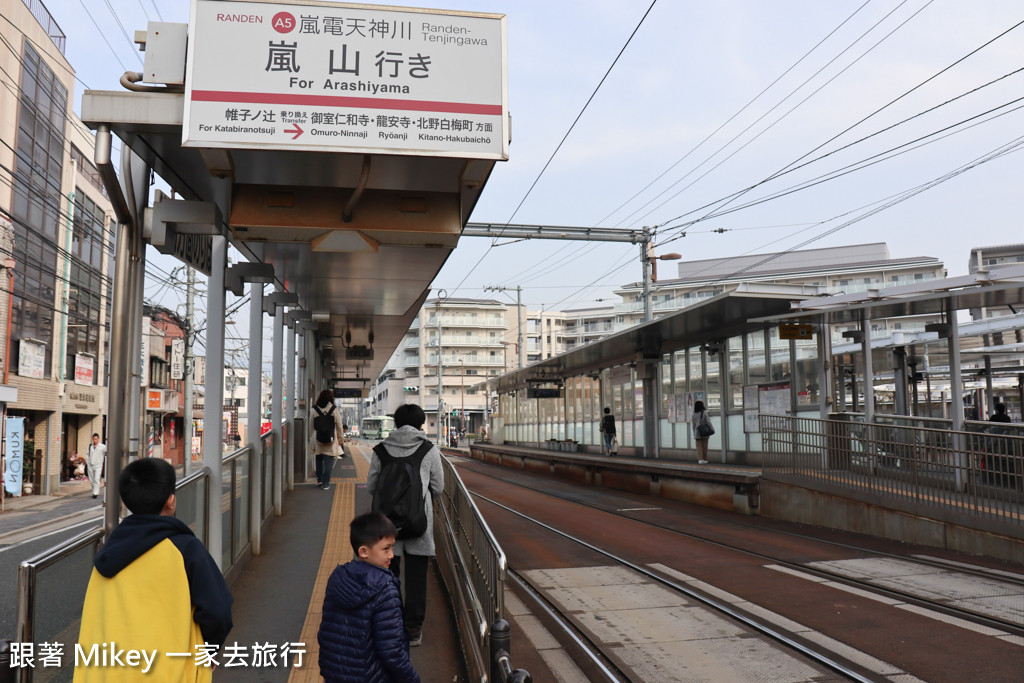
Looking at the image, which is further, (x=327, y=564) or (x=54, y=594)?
(x=327, y=564)

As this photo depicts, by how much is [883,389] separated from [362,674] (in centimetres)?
3792

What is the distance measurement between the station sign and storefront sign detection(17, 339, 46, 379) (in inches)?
873

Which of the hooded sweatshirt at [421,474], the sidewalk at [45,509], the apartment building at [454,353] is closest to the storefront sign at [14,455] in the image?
the sidewalk at [45,509]

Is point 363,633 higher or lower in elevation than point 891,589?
higher

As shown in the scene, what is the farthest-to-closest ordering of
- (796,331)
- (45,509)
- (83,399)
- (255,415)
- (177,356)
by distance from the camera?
(177,356) < (83,399) < (45,509) < (796,331) < (255,415)

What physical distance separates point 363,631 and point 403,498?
2123 mm

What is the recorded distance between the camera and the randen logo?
5.40 meters

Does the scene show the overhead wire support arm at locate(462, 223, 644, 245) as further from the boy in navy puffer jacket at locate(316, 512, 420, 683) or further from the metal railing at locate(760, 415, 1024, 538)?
the boy in navy puffer jacket at locate(316, 512, 420, 683)

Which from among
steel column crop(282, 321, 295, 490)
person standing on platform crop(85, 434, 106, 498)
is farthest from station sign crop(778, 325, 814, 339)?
person standing on platform crop(85, 434, 106, 498)

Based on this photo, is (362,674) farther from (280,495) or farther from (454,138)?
(280,495)

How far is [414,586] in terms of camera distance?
5.66m

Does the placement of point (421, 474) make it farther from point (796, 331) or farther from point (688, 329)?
point (688, 329)

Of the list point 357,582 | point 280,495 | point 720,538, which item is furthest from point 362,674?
point 720,538

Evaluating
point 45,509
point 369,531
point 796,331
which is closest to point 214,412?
point 369,531
